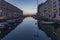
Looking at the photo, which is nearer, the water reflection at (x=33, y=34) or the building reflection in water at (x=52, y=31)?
the water reflection at (x=33, y=34)

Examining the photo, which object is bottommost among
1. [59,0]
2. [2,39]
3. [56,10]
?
[2,39]

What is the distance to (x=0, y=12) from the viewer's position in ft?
284

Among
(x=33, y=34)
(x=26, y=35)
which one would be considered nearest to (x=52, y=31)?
(x=33, y=34)

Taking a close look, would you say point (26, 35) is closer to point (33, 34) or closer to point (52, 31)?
point (33, 34)

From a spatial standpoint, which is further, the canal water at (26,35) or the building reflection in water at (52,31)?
the building reflection in water at (52,31)

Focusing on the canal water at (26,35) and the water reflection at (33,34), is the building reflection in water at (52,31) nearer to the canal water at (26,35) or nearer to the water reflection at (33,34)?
the water reflection at (33,34)

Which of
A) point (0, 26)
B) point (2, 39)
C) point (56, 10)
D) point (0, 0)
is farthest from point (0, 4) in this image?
point (2, 39)

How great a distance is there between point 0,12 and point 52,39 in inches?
2723

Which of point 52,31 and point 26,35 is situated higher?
point 52,31

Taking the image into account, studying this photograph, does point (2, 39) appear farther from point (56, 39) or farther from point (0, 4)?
point (0, 4)

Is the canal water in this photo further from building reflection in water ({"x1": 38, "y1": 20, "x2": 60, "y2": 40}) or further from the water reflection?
building reflection in water ({"x1": 38, "y1": 20, "x2": 60, "y2": 40})

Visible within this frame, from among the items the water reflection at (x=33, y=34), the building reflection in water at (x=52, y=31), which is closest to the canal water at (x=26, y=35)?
the water reflection at (x=33, y=34)

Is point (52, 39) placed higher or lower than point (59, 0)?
lower

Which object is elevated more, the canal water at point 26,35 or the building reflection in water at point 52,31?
the building reflection in water at point 52,31
